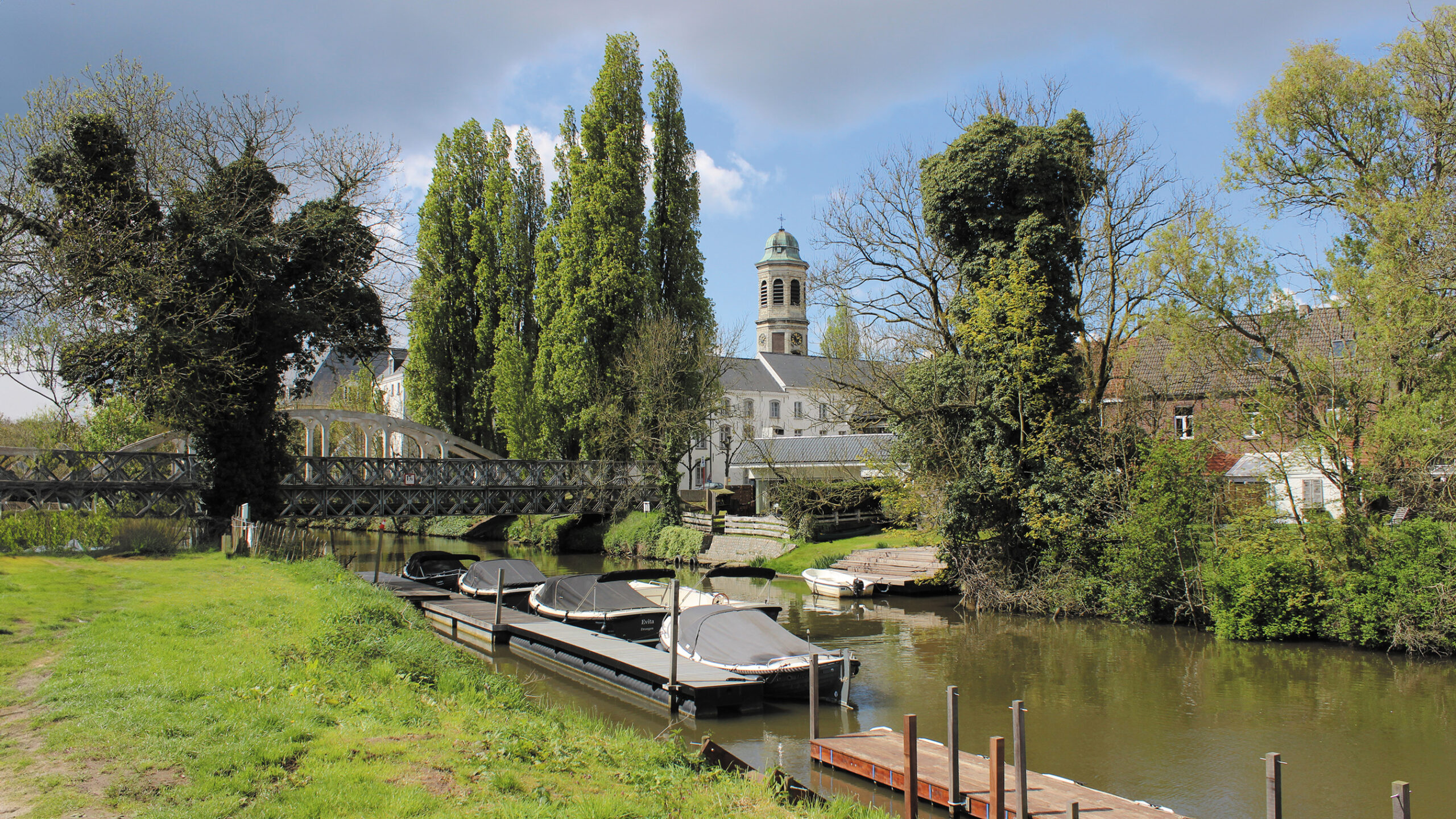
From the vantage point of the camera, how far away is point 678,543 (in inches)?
1517

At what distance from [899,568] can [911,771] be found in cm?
2092

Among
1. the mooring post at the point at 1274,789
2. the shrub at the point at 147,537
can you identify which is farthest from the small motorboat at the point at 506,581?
the mooring post at the point at 1274,789

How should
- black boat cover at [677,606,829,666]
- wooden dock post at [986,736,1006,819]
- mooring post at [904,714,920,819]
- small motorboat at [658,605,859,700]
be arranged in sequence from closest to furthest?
wooden dock post at [986,736,1006,819] < mooring post at [904,714,920,819] < small motorboat at [658,605,859,700] < black boat cover at [677,606,829,666]

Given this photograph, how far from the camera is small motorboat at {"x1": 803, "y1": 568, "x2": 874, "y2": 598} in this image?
28.5 m

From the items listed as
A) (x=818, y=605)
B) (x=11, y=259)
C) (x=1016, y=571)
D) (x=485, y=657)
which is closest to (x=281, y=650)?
(x=485, y=657)

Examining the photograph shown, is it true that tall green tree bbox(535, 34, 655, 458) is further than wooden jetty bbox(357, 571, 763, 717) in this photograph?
Yes

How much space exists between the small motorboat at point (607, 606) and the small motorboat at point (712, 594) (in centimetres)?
76

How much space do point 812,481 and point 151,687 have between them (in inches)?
1181

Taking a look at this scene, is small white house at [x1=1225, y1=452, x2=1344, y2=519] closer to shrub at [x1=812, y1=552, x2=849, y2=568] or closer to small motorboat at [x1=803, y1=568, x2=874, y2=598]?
small motorboat at [x1=803, y1=568, x2=874, y2=598]

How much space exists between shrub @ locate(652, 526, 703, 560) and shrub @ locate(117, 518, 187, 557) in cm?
1941

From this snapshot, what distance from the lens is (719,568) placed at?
20.5 meters

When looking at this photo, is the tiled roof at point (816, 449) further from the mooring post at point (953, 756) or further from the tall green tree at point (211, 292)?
the mooring post at point (953, 756)

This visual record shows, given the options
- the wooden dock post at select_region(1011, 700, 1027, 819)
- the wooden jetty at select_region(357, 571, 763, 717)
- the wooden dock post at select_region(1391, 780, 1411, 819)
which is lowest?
the wooden jetty at select_region(357, 571, 763, 717)

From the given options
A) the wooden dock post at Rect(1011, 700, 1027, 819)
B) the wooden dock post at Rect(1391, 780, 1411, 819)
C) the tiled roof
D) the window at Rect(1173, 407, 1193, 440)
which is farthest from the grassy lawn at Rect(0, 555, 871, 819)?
the tiled roof
